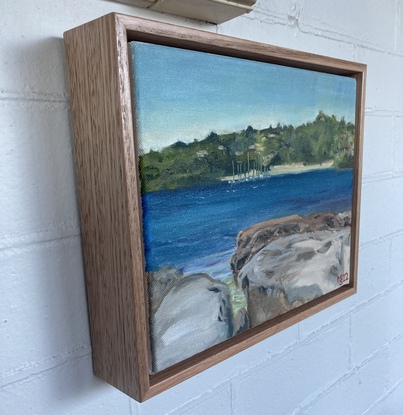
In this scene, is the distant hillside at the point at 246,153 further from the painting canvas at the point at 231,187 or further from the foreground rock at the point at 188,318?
the foreground rock at the point at 188,318

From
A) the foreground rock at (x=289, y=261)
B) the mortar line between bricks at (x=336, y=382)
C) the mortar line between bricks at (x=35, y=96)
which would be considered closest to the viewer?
the mortar line between bricks at (x=35, y=96)

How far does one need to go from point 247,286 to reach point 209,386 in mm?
216

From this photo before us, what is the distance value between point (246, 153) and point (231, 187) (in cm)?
6

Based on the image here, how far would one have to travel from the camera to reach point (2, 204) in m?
0.47

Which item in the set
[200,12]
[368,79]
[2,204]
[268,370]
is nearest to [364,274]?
[268,370]

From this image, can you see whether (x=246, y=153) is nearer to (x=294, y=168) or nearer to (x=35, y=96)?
(x=294, y=168)

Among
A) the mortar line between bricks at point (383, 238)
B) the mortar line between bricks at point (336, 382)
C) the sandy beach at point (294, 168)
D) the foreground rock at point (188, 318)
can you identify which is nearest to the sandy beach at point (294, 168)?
the sandy beach at point (294, 168)

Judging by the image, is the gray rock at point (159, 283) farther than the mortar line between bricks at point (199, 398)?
No

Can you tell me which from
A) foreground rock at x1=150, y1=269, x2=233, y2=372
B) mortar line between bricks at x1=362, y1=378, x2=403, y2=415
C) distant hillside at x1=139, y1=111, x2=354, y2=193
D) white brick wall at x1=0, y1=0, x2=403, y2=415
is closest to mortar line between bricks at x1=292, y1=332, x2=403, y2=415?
white brick wall at x1=0, y1=0, x2=403, y2=415

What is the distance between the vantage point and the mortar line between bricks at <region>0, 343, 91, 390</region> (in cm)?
50

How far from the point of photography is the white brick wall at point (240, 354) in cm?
48
